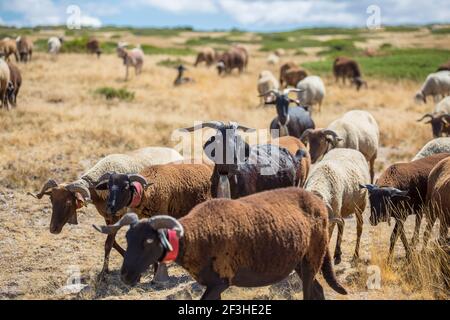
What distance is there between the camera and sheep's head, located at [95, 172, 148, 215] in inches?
288

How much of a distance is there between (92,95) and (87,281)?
16063 millimetres

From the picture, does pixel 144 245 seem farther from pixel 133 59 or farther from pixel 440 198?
pixel 133 59

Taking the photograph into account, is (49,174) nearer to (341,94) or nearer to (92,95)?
(92,95)

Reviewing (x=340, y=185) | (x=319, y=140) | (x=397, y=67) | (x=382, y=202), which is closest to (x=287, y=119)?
(x=319, y=140)

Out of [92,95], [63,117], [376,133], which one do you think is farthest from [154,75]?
[376,133]

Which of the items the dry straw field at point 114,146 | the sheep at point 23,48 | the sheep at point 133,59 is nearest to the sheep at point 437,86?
the dry straw field at point 114,146

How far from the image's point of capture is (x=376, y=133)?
45.0 ft

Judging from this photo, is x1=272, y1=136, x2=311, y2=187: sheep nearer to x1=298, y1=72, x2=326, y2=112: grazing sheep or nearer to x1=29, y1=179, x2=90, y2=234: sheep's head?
x1=29, y1=179, x2=90, y2=234: sheep's head

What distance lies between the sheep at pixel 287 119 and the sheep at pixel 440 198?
5474 millimetres

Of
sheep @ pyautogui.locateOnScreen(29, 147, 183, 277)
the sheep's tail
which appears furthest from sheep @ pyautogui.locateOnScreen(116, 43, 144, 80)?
the sheep's tail

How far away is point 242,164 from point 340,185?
1587mm

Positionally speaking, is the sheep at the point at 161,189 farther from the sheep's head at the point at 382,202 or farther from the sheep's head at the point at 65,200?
the sheep's head at the point at 382,202

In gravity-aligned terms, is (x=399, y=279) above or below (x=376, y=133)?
below

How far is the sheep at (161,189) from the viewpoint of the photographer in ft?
24.6
